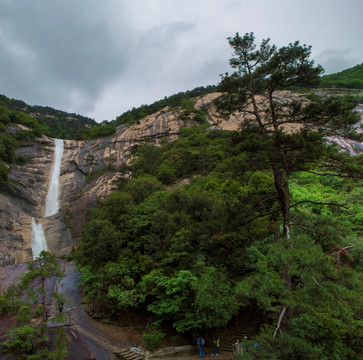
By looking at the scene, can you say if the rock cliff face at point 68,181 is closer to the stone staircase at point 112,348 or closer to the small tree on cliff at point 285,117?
the small tree on cliff at point 285,117

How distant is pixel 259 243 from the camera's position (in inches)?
577

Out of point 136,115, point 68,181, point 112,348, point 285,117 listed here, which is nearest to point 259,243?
point 285,117

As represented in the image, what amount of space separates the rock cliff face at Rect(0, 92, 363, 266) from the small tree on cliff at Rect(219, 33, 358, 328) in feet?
30.7

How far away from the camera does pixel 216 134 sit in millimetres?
42094

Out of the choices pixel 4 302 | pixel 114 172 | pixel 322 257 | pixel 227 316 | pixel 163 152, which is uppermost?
pixel 163 152

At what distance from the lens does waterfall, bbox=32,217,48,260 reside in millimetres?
26047

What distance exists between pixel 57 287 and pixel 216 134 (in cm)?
3265

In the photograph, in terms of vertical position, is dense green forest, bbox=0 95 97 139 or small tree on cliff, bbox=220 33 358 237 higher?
dense green forest, bbox=0 95 97 139

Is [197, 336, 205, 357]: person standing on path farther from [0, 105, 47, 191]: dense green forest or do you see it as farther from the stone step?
[0, 105, 47, 191]: dense green forest

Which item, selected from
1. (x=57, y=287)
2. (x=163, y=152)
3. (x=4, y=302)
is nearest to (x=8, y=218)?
(x=57, y=287)

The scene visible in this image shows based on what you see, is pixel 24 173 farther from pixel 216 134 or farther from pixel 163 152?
pixel 216 134

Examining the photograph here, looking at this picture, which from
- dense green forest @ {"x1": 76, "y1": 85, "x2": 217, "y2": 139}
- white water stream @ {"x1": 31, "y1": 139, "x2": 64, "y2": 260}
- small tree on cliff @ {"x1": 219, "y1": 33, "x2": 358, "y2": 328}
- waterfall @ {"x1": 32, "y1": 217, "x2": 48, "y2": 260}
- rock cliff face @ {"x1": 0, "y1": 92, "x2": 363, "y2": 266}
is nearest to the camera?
small tree on cliff @ {"x1": 219, "y1": 33, "x2": 358, "y2": 328}

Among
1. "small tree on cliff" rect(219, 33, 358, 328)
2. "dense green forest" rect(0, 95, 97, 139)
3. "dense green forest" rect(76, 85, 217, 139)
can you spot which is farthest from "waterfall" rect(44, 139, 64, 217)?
"small tree on cliff" rect(219, 33, 358, 328)

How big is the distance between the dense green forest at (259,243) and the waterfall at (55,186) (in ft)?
62.2
